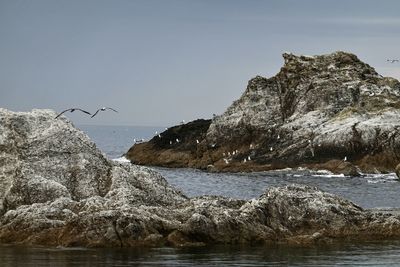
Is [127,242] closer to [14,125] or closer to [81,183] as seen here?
[81,183]

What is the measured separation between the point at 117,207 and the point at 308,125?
73307 mm

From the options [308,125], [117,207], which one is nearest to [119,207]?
[117,207]

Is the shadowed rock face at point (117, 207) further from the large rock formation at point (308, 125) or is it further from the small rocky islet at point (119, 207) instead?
the large rock formation at point (308, 125)

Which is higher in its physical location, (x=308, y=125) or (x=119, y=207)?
(x=308, y=125)

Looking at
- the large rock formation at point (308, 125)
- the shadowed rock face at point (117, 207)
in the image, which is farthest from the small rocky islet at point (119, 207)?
the large rock formation at point (308, 125)

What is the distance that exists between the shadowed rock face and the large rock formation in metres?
52.1

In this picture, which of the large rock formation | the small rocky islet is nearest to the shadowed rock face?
the small rocky islet

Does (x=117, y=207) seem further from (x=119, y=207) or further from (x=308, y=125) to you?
(x=308, y=125)

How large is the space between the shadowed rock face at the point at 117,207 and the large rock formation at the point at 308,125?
52064mm

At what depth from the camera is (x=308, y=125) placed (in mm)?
105812

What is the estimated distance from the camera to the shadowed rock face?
33906 millimetres

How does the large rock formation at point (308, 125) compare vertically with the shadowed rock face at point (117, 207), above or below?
above

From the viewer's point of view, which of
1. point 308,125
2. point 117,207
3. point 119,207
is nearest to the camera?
point 119,207

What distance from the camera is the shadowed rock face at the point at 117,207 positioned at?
3391cm
